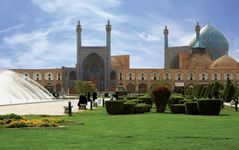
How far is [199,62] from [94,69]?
19.3 m

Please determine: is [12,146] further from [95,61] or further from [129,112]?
Answer: [95,61]

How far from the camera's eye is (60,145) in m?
9.20

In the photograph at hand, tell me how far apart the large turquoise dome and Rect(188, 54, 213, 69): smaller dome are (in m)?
5.13

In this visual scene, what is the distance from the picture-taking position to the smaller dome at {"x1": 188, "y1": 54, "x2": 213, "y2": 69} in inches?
3521

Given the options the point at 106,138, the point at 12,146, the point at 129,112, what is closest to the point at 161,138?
the point at 106,138

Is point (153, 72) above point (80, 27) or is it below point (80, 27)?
below

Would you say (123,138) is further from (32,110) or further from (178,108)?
(32,110)

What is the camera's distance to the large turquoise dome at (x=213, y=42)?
9594cm

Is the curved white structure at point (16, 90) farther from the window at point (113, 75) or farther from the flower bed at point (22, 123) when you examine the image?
the window at point (113, 75)

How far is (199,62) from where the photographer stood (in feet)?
296

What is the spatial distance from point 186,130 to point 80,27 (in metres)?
76.3

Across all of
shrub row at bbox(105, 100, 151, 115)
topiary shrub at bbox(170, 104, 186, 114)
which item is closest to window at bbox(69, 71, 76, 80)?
topiary shrub at bbox(170, 104, 186, 114)

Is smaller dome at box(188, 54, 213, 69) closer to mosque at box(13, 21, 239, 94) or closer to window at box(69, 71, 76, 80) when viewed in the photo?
mosque at box(13, 21, 239, 94)

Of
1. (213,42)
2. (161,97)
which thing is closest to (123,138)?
(161,97)
